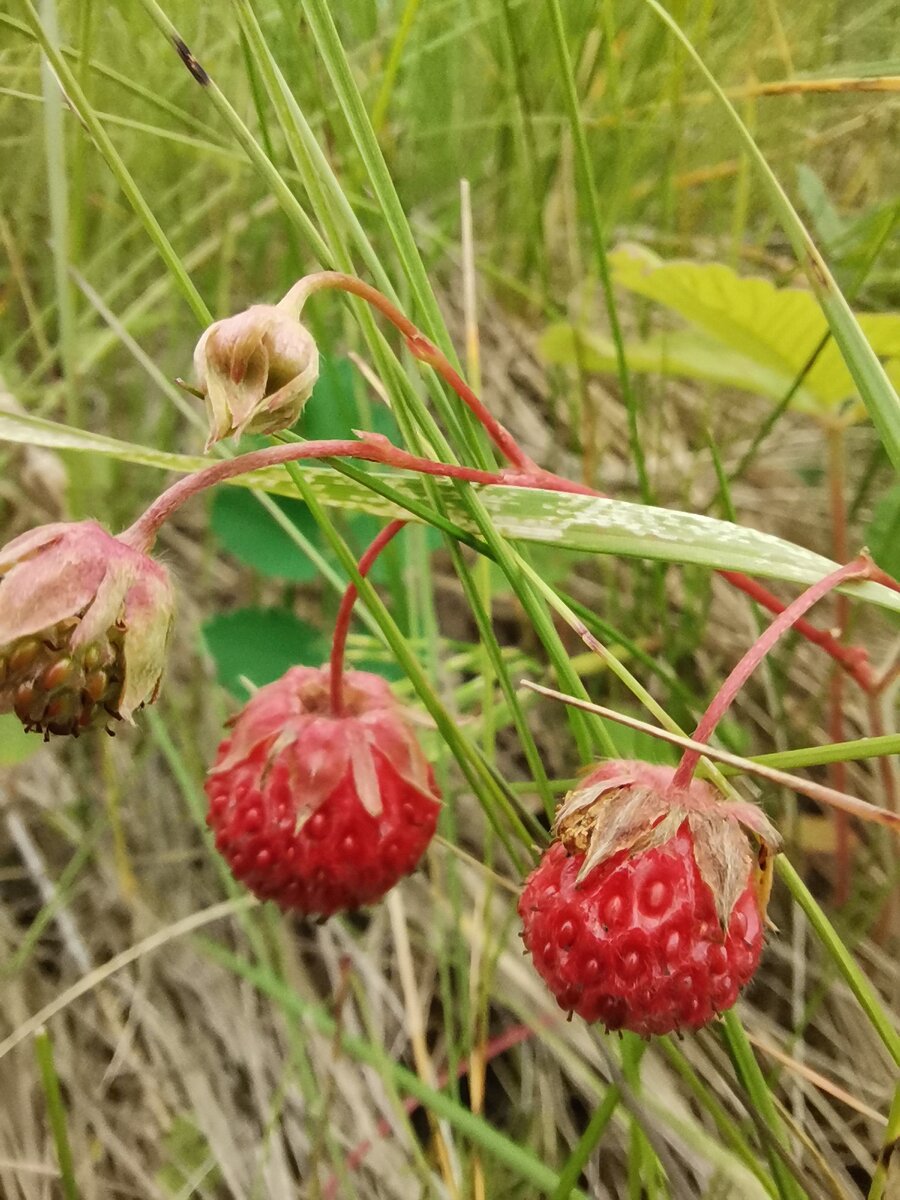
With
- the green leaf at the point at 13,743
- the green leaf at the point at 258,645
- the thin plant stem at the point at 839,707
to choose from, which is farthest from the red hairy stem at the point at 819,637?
the green leaf at the point at 13,743

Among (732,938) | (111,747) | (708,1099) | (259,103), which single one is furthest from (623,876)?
(111,747)

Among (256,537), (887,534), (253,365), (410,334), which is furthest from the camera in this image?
(256,537)

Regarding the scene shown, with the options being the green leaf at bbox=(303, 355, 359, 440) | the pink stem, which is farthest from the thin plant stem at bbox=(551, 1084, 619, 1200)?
the green leaf at bbox=(303, 355, 359, 440)

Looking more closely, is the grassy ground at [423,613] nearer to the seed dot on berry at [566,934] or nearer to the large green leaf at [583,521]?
the large green leaf at [583,521]

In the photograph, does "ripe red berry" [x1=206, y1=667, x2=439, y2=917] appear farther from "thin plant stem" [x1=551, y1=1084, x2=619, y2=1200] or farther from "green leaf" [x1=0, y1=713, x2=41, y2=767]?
"green leaf" [x1=0, y1=713, x2=41, y2=767]

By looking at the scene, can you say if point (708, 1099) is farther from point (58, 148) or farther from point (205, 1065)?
point (58, 148)

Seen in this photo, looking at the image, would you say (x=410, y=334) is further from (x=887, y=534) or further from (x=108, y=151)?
(x=887, y=534)

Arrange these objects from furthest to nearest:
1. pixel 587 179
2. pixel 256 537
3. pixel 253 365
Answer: pixel 256 537 < pixel 587 179 < pixel 253 365

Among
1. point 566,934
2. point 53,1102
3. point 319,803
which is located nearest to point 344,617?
point 319,803
